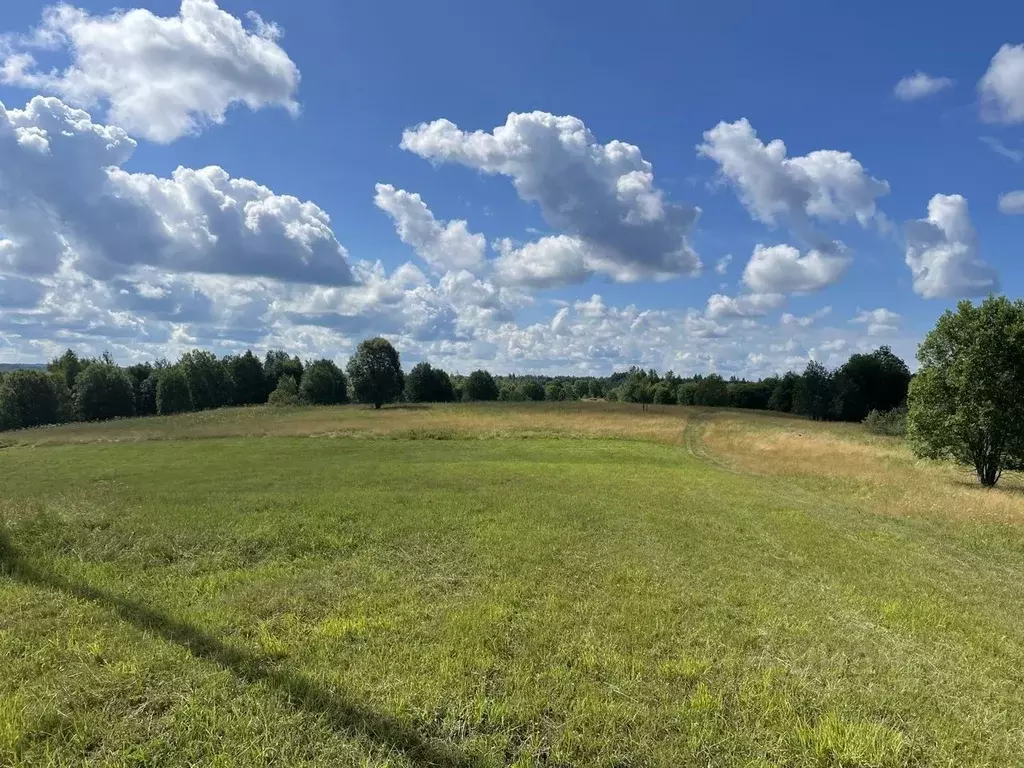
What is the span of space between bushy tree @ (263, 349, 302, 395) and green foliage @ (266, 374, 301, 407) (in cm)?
627

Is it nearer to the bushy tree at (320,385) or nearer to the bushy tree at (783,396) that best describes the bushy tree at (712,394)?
the bushy tree at (783,396)

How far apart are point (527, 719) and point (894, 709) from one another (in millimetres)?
4120

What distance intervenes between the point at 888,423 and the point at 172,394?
116033 mm

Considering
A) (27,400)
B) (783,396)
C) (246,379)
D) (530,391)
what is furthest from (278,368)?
(783,396)

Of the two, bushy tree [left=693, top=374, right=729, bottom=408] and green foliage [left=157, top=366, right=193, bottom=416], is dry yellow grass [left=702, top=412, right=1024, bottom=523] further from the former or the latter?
green foliage [left=157, top=366, right=193, bottom=416]

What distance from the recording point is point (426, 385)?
398ft

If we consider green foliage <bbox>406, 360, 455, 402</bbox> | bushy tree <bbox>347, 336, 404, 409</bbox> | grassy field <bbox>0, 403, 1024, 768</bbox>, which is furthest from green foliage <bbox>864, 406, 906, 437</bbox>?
green foliage <bbox>406, 360, 455, 402</bbox>

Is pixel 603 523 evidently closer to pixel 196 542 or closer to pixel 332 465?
pixel 196 542

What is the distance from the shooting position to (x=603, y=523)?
16.0 metres

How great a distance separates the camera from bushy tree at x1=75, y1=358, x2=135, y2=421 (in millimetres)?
96438

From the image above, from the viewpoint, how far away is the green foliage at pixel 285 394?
103 meters

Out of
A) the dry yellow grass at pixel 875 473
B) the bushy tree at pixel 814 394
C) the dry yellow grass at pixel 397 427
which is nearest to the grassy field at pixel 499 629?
the dry yellow grass at pixel 875 473

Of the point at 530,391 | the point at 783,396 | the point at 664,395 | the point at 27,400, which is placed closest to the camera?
the point at 27,400

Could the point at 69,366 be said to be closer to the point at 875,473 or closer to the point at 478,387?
the point at 478,387
